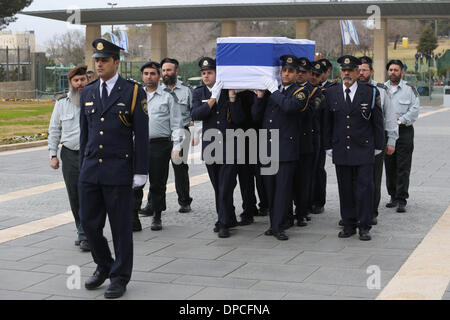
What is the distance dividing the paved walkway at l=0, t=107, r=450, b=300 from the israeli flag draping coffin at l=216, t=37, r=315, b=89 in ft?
5.73

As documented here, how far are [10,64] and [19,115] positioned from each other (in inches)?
770

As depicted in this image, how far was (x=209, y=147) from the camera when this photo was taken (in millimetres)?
8320

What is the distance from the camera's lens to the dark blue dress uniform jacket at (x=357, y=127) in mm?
7969

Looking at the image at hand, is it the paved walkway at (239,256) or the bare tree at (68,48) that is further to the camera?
the bare tree at (68,48)

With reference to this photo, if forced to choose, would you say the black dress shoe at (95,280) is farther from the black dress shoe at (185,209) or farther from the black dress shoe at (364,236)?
the black dress shoe at (185,209)

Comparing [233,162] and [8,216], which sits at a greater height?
[233,162]

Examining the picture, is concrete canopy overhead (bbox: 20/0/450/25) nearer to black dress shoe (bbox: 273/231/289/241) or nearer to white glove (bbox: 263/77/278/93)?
white glove (bbox: 263/77/278/93)

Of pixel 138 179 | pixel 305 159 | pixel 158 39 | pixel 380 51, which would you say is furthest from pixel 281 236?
pixel 158 39

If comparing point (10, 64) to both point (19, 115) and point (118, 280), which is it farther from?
point (118, 280)

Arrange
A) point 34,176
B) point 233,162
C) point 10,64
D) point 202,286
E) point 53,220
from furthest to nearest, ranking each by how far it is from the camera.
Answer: point 10,64
point 34,176
point 53,220
point 233,162
point 202,286

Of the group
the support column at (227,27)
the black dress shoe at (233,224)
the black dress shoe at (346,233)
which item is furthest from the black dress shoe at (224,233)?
the support column at (227,27)

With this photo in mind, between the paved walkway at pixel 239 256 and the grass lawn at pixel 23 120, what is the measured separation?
37.9 ft

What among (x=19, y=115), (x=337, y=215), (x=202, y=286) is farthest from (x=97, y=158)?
(x=19, y=115)

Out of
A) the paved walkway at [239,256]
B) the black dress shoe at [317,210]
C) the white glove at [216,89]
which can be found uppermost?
the white glove at [216,89]
